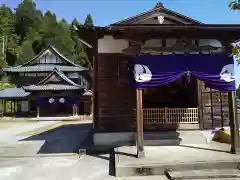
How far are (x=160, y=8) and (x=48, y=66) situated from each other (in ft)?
99.5

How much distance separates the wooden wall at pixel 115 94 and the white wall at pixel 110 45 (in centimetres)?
21

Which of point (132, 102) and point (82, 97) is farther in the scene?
point (82, 97)

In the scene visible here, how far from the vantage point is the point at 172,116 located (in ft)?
29.7

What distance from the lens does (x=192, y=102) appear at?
33.2 feet

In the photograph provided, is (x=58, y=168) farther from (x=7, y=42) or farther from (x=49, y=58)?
(x=7, y=42)

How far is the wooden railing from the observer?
8.87 m

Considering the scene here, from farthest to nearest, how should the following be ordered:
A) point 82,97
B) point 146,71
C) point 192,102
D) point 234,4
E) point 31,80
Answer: point 31,80 < point 82,97 < point 192,102 < point 146,71 < point 234,4

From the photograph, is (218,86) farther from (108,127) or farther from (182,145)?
(108,127)

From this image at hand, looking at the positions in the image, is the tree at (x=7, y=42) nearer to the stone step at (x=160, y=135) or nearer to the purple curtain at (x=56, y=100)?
the purple curtain at (x=56, y=100)

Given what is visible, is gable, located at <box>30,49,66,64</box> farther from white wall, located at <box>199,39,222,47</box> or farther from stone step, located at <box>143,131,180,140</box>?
white wall, located at <box>199,39,222,47</box>

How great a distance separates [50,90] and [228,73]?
83.1 ft

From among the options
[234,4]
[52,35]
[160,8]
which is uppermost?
[52,35]

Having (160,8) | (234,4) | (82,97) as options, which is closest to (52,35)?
(82,97)

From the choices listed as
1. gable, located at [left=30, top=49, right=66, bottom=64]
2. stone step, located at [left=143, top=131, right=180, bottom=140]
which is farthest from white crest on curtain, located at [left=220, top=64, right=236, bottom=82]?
gable, located at [left=30, top=49, right=66, bottom=64]
